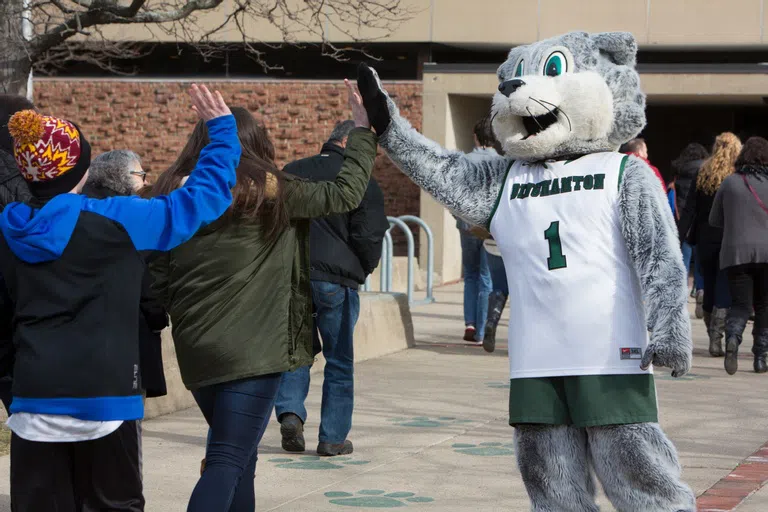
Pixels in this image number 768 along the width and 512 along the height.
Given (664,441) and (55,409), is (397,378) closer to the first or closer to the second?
(664,441)

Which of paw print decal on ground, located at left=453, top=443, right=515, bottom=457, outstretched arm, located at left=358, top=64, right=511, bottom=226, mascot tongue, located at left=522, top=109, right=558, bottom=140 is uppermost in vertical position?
mascot tongue, located at left=522, top=109, right=558, bottom=140

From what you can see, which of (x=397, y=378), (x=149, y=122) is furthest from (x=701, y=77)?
(x=397, y=378)

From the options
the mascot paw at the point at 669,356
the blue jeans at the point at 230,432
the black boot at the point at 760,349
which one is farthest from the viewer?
the black boot at the point at 760,349

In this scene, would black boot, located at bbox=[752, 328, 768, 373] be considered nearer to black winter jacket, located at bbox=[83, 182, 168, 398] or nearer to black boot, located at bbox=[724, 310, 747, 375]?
black boot, located at bbox=[724, 310, 747, 375]

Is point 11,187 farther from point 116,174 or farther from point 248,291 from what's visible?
point 248,291

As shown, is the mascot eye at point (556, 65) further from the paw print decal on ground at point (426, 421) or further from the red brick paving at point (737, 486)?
the paw print decal on ground at point (426, 421)

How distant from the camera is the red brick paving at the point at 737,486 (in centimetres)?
569

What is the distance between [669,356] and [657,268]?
312mm

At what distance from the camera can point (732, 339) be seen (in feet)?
32.2

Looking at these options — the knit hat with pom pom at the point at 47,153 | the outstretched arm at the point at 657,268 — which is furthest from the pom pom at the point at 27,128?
the outstretched arm at the point at 657,268

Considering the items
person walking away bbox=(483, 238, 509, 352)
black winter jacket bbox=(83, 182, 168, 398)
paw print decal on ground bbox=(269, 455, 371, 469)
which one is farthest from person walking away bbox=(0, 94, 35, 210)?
person walking away bbox=(483, 238, 509, 352)

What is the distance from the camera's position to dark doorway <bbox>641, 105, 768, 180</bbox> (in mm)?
23500

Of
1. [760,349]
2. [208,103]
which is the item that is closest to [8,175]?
[208,103]

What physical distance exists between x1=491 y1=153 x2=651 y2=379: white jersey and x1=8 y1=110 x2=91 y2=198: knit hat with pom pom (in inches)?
63.7
